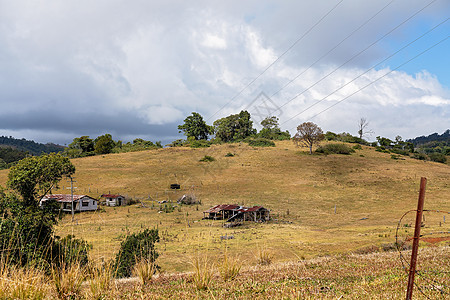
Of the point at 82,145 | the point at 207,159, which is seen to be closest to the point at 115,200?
the point at 207,159

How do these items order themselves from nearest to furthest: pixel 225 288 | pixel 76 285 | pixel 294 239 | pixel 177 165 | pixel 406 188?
pixel 76 285
pixel 225 288
pixel 294 239
pixel 406 188
pixel 177 165

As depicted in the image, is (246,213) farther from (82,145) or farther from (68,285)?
(82,145)

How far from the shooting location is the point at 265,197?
56.4 m

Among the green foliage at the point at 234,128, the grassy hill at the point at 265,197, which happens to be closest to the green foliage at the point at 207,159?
the grassy hill at the point at 265,197

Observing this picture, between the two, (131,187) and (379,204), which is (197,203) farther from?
(379,204)

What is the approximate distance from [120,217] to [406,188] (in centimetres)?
5255

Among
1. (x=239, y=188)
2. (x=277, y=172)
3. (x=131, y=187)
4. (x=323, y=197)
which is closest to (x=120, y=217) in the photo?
(x=131, y=187)

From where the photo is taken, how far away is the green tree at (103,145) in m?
112

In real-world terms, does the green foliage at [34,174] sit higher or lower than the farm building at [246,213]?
higher

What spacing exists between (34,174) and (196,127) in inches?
4321

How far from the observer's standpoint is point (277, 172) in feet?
245

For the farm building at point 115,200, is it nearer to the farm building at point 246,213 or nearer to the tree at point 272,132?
the farm building at point 246,213

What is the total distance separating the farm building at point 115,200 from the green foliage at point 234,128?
80097mm

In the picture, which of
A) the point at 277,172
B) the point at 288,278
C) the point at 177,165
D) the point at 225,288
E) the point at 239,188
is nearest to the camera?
the point at 225,288
